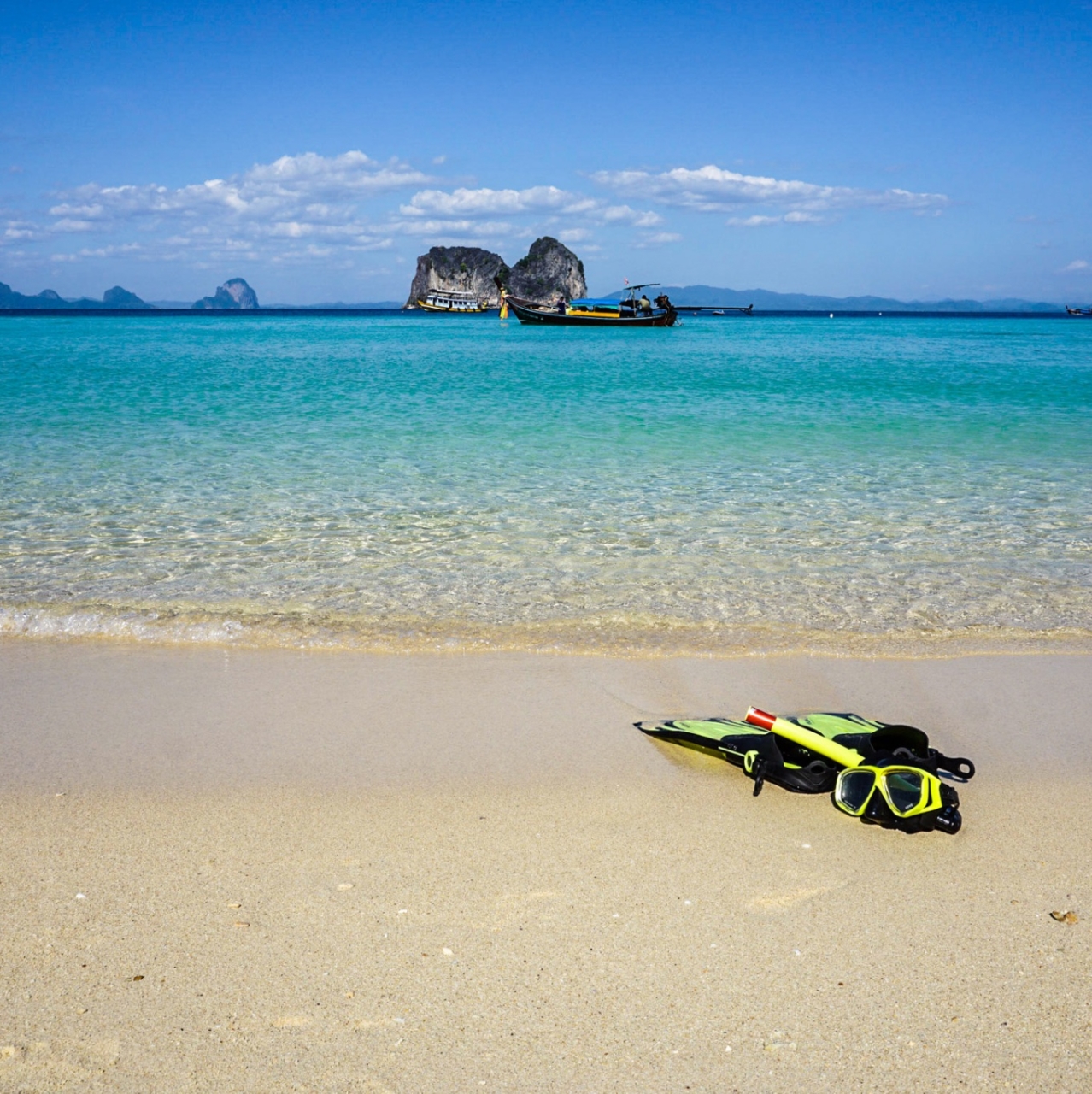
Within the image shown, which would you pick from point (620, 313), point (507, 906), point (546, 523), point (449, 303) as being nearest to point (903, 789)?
point (507, 906)

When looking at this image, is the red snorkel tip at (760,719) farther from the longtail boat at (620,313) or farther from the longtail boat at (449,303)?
the longtail boat at (449,303)

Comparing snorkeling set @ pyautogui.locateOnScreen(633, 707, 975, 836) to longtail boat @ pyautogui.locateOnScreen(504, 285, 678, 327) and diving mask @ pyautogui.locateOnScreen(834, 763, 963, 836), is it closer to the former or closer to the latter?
diving mask @ pyautogui.locateOnScreen(834, 763, 963, 836)

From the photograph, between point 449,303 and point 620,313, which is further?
point 449,303

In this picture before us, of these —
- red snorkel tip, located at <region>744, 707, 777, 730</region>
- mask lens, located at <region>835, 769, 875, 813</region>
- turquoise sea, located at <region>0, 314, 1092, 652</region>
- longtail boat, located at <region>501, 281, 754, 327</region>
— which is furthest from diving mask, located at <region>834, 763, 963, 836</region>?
longtail boat, located at <region>501, 281, 754, 327</region>

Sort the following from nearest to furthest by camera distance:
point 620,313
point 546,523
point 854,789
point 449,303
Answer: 1. point 854,789
2. point 546,523
3. point 620,313
4. point 449,303

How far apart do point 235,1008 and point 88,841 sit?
1.22 metres

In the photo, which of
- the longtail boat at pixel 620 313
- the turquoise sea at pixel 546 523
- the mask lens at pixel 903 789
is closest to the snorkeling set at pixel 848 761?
the mask lens at pixel 903 789

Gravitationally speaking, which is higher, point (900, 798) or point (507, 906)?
point (900, 798)

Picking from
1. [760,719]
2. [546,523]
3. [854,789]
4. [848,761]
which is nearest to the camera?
[854,789]

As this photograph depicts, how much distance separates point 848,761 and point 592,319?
293 feet

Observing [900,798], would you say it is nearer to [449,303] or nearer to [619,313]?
[619,313]

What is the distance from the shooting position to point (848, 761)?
3838 millimetres

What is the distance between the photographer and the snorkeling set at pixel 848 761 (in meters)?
3.54

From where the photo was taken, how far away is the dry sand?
8.06 feet
